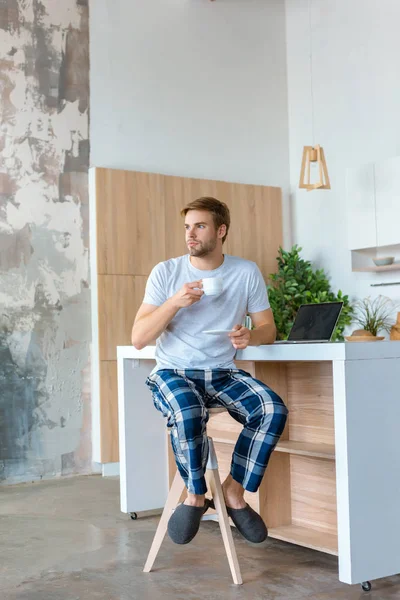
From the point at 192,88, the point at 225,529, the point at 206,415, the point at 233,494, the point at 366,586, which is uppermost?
the point at 192,88

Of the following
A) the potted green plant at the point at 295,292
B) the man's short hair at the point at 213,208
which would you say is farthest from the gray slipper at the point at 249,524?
the potted green plant at the point at 295,292

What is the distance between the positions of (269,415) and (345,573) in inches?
22.5

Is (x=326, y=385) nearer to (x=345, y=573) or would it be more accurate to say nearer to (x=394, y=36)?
(x=345, y=573)

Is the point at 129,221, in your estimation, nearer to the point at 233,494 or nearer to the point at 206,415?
the point at 206,415

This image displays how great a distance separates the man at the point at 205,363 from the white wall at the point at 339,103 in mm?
2874

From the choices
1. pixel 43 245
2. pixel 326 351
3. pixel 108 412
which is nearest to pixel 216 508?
pixel 326 351

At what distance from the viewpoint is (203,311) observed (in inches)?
112

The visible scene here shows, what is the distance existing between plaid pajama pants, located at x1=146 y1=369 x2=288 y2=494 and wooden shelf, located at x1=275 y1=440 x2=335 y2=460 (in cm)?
24

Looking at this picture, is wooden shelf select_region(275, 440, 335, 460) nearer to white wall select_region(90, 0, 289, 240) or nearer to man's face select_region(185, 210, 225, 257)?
man's face select_region(185, 210, 225, 257)

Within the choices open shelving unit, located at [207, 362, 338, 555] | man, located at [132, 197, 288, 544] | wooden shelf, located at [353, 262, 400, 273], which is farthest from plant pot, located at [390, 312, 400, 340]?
man, located at [132, 197, 288, 544]

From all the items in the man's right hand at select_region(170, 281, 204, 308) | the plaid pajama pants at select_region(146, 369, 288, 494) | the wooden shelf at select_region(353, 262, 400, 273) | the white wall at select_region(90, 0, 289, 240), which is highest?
the white wall at select_region(90, 0, 289, 240)

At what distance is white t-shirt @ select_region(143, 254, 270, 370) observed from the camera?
9.21ft

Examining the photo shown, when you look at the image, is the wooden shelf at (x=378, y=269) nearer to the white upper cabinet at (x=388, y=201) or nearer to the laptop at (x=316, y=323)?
the white upper cabinet at (x=388, y=201)

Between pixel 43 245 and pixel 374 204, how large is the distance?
7.91 feet
